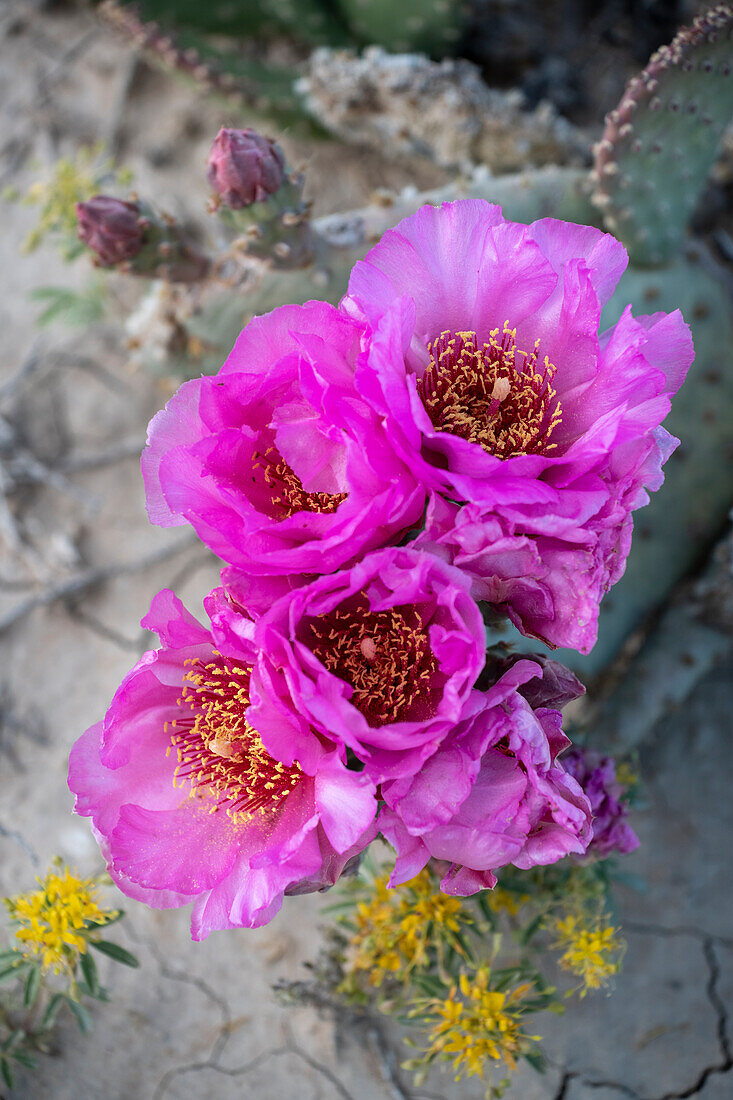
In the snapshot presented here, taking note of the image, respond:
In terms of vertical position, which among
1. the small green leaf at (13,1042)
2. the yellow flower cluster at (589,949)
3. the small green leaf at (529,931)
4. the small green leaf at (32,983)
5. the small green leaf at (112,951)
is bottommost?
the small green leaf at (13,1042)

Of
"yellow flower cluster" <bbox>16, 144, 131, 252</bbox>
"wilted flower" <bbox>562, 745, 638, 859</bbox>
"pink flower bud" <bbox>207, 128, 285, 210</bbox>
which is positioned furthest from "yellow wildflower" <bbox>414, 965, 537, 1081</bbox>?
"yellow flower cluster" <bbox>16, 144, 131, 252</bbox>

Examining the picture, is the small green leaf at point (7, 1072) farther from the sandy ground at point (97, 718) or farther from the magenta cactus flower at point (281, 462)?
the magenta cactus flower at point (281, 462)

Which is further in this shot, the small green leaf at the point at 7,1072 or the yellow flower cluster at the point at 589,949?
the small green leaf at the point at 7,1072

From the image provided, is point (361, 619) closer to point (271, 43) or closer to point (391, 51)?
point (391, 51)

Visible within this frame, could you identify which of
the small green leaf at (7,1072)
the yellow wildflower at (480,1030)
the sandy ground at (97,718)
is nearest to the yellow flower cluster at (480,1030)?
the yellow wildflower at (480,1030)

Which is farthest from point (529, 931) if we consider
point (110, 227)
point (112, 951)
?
point (110, 227)

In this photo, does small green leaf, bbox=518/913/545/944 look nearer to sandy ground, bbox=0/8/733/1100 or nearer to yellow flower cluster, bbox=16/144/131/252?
sandy ground, bbox=0/8/733/1100

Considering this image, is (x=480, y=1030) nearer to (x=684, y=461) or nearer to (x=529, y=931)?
(x=529, y=931)
